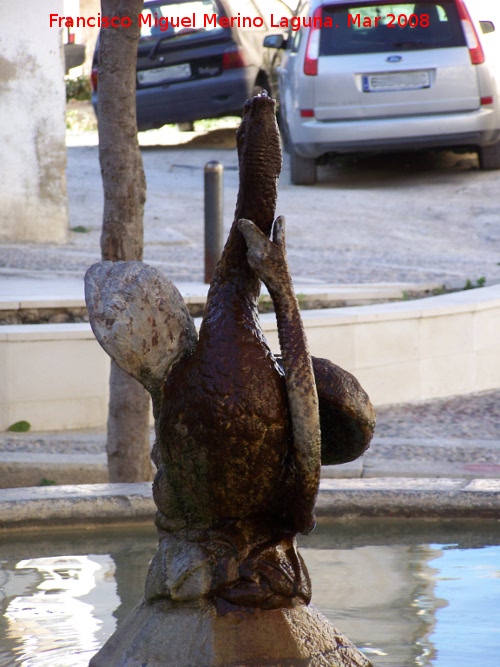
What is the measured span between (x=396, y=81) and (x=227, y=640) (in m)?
10.4

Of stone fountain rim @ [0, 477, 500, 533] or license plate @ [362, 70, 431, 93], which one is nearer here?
stone fountain rim @ [0, 477, 500, 533]

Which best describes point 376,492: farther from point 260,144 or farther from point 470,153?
point 470,153

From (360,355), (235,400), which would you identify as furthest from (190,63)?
(235,400)

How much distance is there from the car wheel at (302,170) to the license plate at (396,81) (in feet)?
4.53

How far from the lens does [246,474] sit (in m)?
2.26

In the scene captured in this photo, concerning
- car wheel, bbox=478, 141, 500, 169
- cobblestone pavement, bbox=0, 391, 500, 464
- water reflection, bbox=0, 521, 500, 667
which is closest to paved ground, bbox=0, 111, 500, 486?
cobblestone pavement, bbox=0, 391, 500, 464

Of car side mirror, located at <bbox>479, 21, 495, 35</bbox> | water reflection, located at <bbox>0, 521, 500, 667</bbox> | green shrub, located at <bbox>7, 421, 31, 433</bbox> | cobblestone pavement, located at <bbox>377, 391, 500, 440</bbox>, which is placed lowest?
cobblestone pavement, located at <bbox>377, 391, 500, 440</bbox>

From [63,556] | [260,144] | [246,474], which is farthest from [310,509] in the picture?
[63,556]

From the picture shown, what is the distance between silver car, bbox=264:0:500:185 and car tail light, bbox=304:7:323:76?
0.03 feet

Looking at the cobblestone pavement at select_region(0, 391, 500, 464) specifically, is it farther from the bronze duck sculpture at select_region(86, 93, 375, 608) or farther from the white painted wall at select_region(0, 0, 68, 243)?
the white painted wall at select_region(0, 0, 68, 243)

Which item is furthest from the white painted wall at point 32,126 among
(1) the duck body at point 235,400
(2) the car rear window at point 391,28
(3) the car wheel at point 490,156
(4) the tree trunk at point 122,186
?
(1) the duck body at point 235,400

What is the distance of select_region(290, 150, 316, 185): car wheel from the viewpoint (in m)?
13.2

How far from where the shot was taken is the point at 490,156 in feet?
43.2

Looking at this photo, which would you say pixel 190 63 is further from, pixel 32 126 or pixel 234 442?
pixel 234 442
